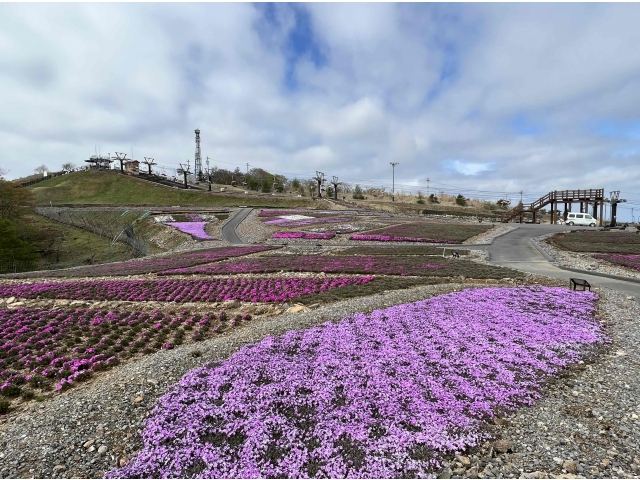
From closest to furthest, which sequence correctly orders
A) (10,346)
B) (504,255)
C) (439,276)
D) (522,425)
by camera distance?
1. (522,425)
2. (10,346)
3. (439,276)
4. (504,255)

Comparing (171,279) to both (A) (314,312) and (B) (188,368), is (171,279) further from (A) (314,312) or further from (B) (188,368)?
(B) (188,368)

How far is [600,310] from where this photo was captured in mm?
13305

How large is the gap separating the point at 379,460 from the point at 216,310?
12.2 m

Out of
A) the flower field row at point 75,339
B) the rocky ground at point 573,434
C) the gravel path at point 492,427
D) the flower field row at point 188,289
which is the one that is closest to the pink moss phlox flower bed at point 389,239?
the flower field row at point 188,289

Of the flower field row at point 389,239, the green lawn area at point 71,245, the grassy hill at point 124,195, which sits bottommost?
the green lawn area at point 71,245

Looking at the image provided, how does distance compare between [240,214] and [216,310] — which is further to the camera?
[240,214]

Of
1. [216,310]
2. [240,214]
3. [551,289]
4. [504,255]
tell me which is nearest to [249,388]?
[216,310]

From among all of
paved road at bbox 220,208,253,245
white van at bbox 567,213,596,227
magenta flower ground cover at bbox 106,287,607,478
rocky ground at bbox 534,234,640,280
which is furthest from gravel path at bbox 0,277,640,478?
white van at bbox 567,213,596,227

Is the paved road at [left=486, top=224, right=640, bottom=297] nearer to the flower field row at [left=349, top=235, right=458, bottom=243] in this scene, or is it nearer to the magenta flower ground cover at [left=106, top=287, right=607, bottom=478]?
the flower field row at [left=349, top=235, right=458, bottom=243]

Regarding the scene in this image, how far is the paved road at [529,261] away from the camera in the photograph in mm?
17625

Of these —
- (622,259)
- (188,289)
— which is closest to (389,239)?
(622,259)

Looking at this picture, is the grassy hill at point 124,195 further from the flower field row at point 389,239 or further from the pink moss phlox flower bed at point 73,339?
the pink moss phlox flower bed at point 73,339

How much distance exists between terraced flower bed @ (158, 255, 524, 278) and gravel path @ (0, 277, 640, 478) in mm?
12128

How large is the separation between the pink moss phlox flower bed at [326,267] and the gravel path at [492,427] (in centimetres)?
1380
